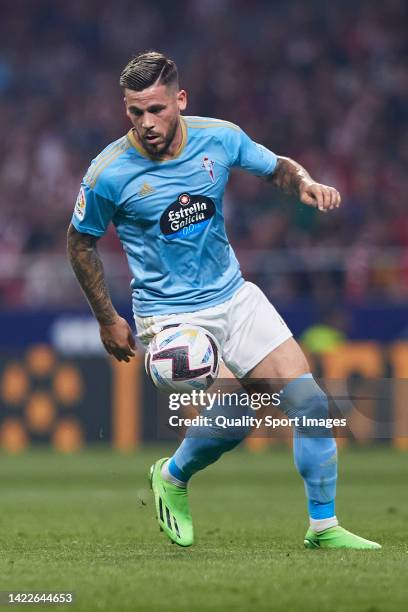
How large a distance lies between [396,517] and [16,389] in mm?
8400

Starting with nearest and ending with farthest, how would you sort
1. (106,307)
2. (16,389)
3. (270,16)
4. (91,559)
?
1. (91,559)
2. (106,307)
3. (16,389)
4. (270,16)

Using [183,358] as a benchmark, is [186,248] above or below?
above

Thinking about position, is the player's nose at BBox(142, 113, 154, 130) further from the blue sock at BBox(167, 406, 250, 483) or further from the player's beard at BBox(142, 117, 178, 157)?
the blue sock at BBox(167, 406, 250, 483)

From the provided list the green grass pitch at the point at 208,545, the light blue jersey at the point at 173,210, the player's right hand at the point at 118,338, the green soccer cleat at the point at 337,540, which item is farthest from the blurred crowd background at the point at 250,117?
the green soccer cleat at the point at 337,540

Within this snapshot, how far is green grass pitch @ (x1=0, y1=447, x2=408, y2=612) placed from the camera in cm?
475

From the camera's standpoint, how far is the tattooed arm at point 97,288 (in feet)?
20.8

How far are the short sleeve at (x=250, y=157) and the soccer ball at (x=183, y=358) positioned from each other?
0.86 meters

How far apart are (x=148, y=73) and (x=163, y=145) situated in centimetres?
34

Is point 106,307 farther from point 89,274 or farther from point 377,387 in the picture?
point 377,387

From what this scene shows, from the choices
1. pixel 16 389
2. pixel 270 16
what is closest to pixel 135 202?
pixel 16 389

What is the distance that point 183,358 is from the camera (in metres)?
6.16

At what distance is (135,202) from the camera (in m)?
6.29

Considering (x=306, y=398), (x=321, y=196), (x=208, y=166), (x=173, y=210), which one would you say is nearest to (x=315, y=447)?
(x=306, y=398)

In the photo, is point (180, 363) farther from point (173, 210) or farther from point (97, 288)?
point (173, 210)
